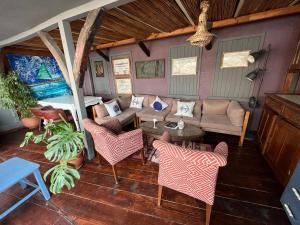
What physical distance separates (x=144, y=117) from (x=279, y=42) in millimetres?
3048

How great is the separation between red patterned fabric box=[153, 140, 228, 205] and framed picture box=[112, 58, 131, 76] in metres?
3.50

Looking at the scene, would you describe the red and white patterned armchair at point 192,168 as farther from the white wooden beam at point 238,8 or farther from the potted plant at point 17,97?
the potted plant at point 17,97

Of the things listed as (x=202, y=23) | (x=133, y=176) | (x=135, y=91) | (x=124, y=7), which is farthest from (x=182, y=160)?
(x=135, y=91)

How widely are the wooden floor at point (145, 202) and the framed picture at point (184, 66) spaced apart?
7.42 ft

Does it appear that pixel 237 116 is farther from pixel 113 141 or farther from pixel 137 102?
pixel 137 102

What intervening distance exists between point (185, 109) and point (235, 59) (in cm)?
150

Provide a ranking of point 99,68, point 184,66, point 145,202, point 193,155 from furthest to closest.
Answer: point 99,68 < point 184,66 < point 145,202 < point 193,155

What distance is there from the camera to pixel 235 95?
304cm

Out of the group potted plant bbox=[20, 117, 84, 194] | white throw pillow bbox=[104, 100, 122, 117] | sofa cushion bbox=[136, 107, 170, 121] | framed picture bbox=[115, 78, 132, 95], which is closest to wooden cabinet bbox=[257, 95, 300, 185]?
sofa cushion bbox=[136, 107, 170, 121]

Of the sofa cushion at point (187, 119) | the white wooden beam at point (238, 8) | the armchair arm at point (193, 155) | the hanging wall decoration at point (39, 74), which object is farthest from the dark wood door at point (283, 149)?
the hanging wall decoration at point (39, 74)

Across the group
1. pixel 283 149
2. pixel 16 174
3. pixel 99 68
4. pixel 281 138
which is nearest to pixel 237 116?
pixel 281 138

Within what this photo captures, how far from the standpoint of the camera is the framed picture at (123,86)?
4.35 m

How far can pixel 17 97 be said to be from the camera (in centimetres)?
349

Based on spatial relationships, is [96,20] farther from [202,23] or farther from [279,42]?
[279,42]
